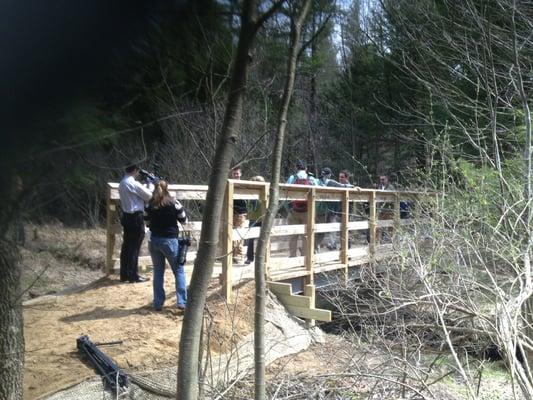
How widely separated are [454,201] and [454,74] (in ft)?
10.7

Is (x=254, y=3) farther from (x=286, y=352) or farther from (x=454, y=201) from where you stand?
(x=286, y=352)

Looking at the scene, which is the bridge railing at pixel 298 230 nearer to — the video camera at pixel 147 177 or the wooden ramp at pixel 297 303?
the wooden ramp at pixel 297 303

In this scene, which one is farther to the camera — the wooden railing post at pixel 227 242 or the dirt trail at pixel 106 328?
the wooden railing post at pixel 227 242

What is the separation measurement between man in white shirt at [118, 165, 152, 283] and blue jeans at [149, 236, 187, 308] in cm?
87

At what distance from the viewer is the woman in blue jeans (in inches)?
248

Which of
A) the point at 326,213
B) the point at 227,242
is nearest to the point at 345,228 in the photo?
the point at 326,213

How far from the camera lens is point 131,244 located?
23.8ft

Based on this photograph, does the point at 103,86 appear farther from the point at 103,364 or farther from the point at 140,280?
the point at 140,280

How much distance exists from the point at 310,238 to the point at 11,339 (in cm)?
582

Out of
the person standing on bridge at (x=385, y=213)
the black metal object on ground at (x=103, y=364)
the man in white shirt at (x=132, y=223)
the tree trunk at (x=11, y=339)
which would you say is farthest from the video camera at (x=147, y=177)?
→ the person standing on bridge at (x=385, y=213)

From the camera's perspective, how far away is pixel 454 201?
6805mm

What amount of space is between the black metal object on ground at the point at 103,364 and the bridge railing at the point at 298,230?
4.77 ft

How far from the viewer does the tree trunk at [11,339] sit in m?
3.04

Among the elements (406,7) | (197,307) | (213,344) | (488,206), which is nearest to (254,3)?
(197,307)
